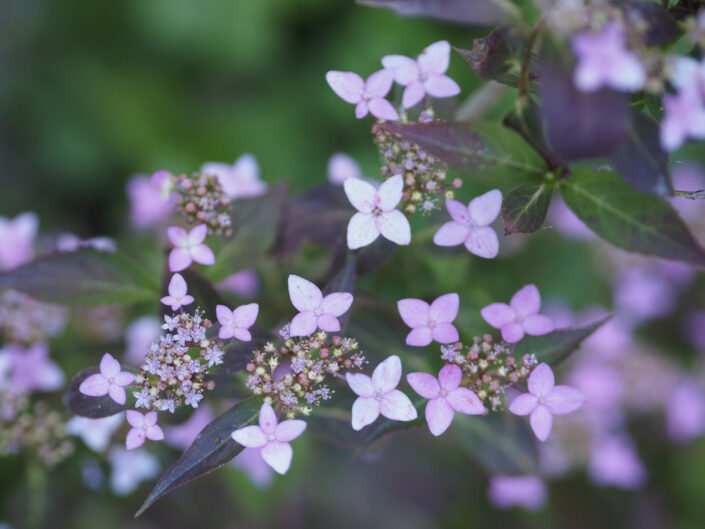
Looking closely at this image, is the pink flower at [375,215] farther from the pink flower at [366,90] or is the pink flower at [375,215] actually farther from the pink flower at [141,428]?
the pink flower at [141,428]

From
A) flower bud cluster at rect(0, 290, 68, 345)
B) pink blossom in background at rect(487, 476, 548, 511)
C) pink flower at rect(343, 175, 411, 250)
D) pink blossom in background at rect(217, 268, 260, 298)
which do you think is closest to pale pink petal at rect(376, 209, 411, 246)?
pink flower at rect(343, 175, 411, 250)

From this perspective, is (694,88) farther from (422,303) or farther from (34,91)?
(34,91)

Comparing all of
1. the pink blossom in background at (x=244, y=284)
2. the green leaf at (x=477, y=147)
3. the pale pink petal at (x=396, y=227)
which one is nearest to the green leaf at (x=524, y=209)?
the green leaf at (x=477, y=147)

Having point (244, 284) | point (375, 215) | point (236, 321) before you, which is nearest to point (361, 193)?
point (375, 215)

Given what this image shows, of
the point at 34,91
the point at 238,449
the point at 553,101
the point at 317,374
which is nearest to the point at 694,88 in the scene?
the point at 553,101

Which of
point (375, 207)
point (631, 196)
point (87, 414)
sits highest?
point (631, 196)

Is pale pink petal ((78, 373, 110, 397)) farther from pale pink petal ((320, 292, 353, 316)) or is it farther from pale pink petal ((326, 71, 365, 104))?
pale pink petal ((326, 71, 365, 104))
